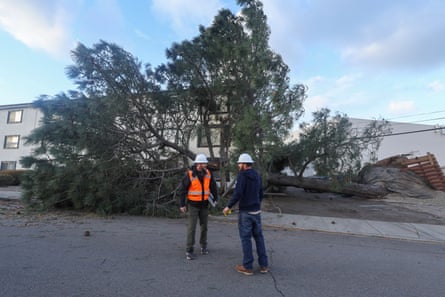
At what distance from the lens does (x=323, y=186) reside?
538 inches

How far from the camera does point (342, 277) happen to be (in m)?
3.76

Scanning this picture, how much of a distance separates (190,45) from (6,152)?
86.7 ft

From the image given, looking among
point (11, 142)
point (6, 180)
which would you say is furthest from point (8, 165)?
point (6, 180)

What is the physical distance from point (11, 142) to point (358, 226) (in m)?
31.6

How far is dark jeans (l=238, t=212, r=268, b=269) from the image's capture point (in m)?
3.72

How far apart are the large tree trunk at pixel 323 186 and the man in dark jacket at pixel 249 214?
907cm

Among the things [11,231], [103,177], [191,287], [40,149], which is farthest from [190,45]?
[191,287]

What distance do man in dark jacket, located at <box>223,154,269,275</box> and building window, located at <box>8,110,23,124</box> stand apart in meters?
30.4

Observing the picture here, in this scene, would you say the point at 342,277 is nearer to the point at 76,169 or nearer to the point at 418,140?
the point at 76,169

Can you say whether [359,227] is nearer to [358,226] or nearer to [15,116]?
[358,226]

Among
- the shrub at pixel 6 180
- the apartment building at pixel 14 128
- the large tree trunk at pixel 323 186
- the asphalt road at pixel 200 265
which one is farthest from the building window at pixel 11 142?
the large tree trunk at pixel 323 186

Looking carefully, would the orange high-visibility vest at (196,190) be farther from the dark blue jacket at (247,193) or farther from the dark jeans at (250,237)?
the dark jeans at (250,237)

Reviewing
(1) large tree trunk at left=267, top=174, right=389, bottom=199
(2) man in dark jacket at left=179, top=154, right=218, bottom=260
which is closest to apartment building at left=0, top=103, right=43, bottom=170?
(1) large tree trunk at left=267, top=174, right=389, bottom=199

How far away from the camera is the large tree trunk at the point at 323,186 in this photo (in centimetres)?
1355
